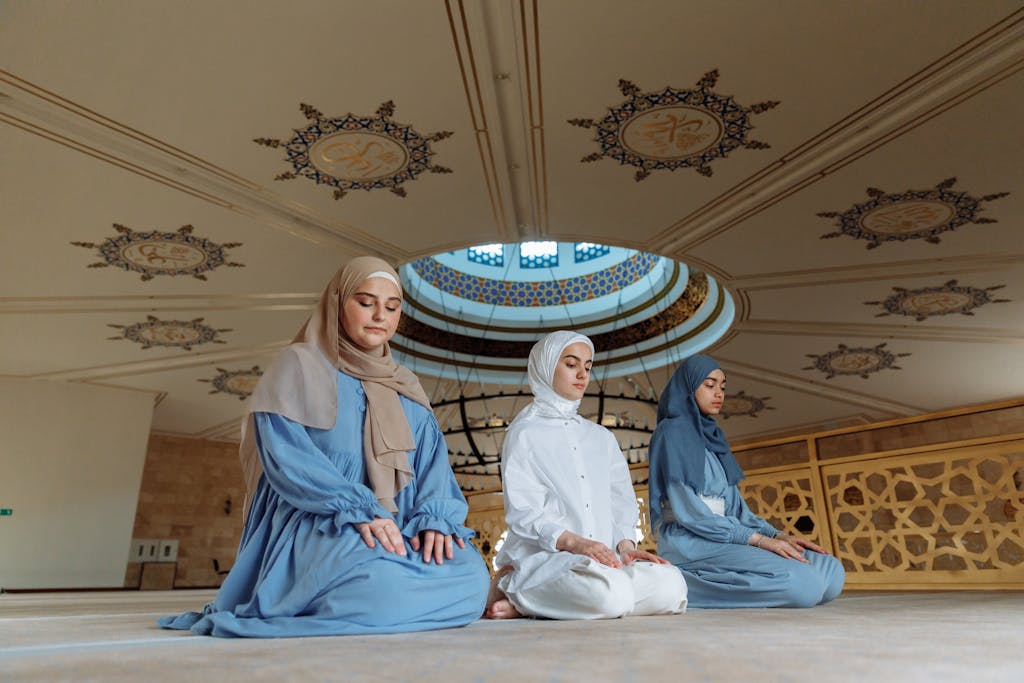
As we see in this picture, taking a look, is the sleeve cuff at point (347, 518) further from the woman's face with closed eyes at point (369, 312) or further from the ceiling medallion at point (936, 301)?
the ceiling medallion at point (936, 301)

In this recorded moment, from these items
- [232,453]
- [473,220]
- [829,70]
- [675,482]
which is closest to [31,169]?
[473,220]

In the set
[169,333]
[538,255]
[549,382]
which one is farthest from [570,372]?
[538,255]

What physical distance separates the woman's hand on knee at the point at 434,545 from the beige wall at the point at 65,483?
779 cm

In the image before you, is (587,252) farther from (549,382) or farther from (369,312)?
(369,312)

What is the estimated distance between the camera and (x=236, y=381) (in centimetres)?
857

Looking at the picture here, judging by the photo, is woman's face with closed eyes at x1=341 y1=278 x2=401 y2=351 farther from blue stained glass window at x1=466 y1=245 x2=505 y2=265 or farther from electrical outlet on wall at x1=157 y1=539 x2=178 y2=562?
electrical outlet on wall at x1=157 y1=539 x2=178 y2=562

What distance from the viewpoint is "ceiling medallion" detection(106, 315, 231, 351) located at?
22.0ft

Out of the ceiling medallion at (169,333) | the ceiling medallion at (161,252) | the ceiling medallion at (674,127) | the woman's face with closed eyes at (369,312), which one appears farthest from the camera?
the ceiling medallion at (169,333)

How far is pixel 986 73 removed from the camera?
3486mm

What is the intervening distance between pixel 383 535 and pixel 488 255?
8672mm

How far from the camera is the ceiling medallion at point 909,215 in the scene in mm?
4652

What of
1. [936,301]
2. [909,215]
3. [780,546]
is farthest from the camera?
[936,301]

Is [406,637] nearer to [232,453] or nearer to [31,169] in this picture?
[31,169]

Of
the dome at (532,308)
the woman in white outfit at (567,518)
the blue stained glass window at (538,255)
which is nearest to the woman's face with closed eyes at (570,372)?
the woman in white outfit at (567,518)
